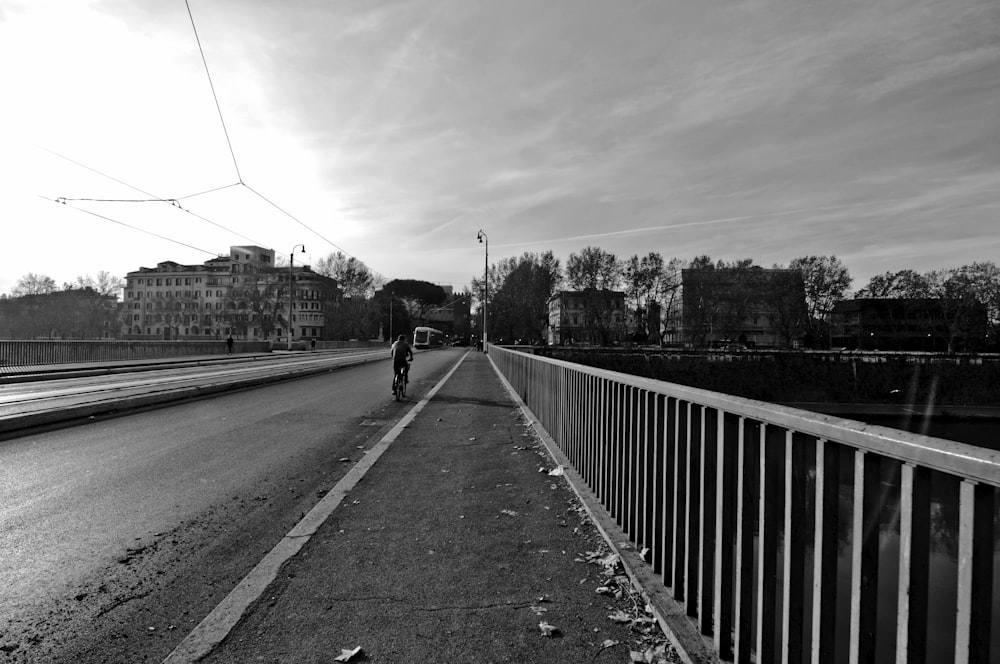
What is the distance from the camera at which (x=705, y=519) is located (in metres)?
2.84

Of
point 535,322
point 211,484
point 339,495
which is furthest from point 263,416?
point 535,322

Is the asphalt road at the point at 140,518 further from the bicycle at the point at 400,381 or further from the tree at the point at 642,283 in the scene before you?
the tree at the point at 642,283

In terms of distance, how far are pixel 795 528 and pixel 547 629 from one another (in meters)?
1.36

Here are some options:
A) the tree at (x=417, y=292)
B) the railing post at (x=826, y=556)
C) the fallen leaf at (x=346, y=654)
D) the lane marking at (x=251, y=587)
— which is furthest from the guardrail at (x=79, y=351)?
the tree at (x=417, y=292)

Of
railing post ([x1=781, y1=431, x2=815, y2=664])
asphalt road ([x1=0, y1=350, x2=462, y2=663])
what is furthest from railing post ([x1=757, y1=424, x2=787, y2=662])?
asphalt road ([x1=0, y1=350, x2=462, y2=663])

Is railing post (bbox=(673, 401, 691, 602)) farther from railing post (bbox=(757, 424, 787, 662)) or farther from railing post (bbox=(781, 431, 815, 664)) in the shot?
railing post (bbox=(781, 431, 815, 664))

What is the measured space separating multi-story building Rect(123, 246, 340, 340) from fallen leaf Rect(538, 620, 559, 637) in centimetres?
9164

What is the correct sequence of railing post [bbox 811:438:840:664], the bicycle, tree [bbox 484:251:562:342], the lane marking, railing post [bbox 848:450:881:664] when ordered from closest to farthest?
railing post [bbox 848:450:881:664]
railing post [bbox 811:438:840:664]
the lane marking
the bicycle
tree [bbox 484:251:562:342]

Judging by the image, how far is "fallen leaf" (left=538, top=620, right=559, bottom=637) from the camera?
9.37 ft

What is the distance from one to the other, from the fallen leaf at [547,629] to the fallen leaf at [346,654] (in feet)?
2.85

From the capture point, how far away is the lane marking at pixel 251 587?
271cm

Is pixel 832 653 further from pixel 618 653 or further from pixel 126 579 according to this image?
pixel 126 579

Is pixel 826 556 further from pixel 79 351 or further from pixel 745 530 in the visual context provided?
pixel 79 351

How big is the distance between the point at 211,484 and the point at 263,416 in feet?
18.3
